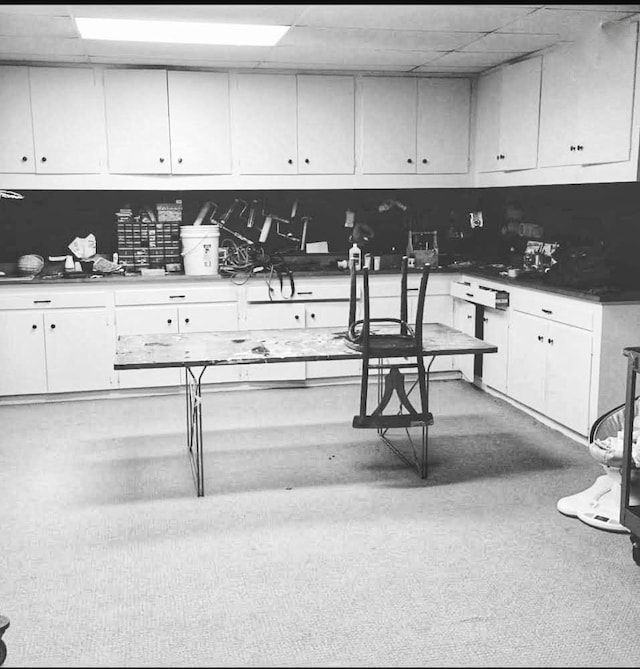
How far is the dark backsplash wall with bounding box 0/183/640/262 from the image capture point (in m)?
4.92

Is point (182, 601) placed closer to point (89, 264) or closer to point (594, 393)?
point (594, 393)

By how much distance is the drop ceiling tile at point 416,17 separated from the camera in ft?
12.2

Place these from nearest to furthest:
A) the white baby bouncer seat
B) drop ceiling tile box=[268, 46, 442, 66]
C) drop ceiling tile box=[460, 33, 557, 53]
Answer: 1. the white baby bouncer seat
2. drop ceiling tile box=[460, 33, 557, 53]
3. drop ceiling tile box=[268, 46, 442, 66]

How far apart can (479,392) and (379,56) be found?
253 centimetres

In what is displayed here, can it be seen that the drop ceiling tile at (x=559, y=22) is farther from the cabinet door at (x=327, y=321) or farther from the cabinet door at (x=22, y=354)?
the cabinet door at (x=22, y=354)

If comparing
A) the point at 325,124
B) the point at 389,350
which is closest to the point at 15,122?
the point at 325,124

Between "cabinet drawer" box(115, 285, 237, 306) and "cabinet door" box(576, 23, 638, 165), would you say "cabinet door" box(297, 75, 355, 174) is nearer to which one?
"cabinet drawer" box(115, 285, 237, 306)

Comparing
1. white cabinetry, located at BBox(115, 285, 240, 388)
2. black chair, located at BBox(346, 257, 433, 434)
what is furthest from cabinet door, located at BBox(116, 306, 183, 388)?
black chair, located at BBox(346, 257, 433, 434)

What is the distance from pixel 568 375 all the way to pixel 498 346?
3.05 feet

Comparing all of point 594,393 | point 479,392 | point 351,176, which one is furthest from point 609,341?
point 351,176

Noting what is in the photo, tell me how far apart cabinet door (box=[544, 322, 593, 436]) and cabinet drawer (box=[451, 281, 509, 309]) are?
580 mm

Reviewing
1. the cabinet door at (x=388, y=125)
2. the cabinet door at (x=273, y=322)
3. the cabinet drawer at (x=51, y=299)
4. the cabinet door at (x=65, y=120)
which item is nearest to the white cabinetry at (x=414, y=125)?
the cabinet door at (x=388, y=125)

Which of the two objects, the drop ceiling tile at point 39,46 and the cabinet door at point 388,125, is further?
the cabinet door at point 388,125

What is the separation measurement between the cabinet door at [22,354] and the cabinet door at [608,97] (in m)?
3.81
